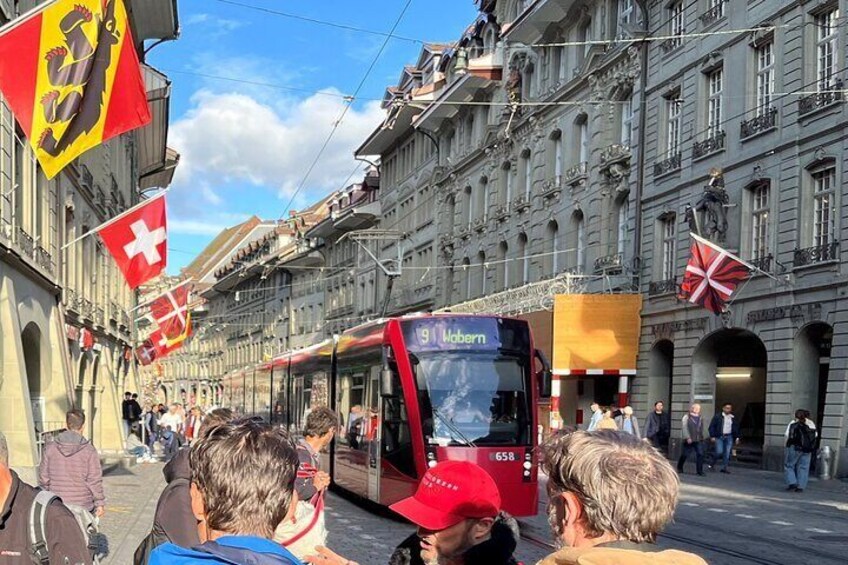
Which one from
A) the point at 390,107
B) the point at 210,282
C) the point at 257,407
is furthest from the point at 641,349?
the point at 210,282

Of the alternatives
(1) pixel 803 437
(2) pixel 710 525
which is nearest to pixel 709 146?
(1) pixel 803 437

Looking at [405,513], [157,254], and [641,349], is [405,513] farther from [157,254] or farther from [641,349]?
[641,349]

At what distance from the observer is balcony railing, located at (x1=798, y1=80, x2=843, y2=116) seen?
23.7 m

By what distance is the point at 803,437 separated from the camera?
20734 millimetres

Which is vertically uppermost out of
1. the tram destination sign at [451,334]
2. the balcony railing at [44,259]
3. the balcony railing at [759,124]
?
the balcony railing at [759,124]

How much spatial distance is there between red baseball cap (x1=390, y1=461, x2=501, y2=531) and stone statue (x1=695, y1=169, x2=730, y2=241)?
25.4 meters

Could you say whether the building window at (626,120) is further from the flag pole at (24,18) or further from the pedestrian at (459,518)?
the pedestrian at (459,518)

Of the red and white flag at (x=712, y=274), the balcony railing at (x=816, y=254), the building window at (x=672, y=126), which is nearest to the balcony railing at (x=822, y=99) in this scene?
the balcony railing at (x=816, y=254)

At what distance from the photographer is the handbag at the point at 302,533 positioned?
4.33 metres

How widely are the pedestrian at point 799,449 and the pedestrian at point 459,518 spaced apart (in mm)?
18449

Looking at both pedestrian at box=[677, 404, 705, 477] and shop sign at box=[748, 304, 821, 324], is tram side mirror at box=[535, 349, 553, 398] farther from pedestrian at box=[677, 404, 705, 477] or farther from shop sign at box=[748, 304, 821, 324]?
shop sign at box=[748, 304, 821, 324]

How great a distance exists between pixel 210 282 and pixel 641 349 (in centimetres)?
9890

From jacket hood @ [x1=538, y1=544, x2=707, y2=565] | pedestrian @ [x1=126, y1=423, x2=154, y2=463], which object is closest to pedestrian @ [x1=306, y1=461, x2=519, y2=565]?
jacket hood @ [x1=538, y1=544, x2=707, y2=565]

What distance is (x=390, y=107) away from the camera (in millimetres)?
56812
